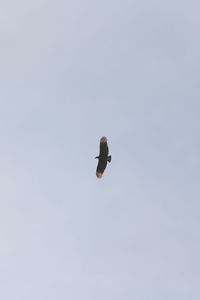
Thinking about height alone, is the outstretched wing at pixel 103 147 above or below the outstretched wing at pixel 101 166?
above

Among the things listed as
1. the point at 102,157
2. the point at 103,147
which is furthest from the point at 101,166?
the point at 103,147

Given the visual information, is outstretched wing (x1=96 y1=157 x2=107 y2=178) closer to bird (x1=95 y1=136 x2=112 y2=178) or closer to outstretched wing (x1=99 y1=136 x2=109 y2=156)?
bird (x1=95 y1=136 x2=112 y2=178)

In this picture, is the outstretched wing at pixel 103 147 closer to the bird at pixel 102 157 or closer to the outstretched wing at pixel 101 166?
the bird at pixel 102 157

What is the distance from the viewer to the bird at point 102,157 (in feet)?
301

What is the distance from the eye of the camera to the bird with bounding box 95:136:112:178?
91.9m

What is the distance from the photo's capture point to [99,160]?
93.4m

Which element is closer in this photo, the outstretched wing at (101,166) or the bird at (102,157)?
the bird at (102,157)

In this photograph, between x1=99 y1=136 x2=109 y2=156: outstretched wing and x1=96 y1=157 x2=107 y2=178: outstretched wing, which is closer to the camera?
x1=99 y1=136 x2=109 y2=156: outstretched wing

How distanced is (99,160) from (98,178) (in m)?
1.86

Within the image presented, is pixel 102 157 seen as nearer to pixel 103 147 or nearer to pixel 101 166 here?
pixel 101 166

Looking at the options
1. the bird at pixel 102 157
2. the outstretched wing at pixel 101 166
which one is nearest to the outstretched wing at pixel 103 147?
the bird at pixel 102 157

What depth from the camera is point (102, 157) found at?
9294 centimetres

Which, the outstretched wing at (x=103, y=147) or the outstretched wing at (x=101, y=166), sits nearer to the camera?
the outstretched wing at (x=103, y=147)

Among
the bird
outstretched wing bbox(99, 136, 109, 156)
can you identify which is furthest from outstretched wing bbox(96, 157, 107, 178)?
outstretched wing bbox(99, 136, 109, 156)
